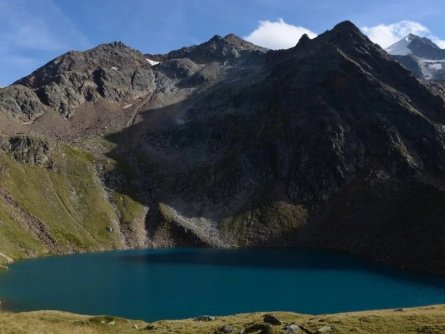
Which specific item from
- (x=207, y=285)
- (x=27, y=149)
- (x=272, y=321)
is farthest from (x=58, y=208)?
(x=272, y=321)

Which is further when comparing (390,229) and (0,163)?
(0,163)

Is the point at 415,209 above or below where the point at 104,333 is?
above

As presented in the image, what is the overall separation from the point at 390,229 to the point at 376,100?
241 feet

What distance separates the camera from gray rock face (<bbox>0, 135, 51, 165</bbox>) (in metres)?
174

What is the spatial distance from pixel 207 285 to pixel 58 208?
86.2m

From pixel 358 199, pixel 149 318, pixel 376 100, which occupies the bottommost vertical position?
pixel 149 318

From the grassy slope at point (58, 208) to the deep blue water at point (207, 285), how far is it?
12.2 m

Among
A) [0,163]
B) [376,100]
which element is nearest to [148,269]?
[0,163]

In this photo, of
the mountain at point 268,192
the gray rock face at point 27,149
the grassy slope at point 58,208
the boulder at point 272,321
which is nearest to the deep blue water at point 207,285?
the grassy slope at point 58,208

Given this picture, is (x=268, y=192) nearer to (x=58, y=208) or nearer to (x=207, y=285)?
(x=58, y=208)

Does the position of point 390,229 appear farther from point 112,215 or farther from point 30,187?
point 30,187

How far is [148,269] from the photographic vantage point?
11594cm

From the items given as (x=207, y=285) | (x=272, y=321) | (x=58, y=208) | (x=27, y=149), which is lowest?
(x=207, y=285)

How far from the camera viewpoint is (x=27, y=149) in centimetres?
17588
